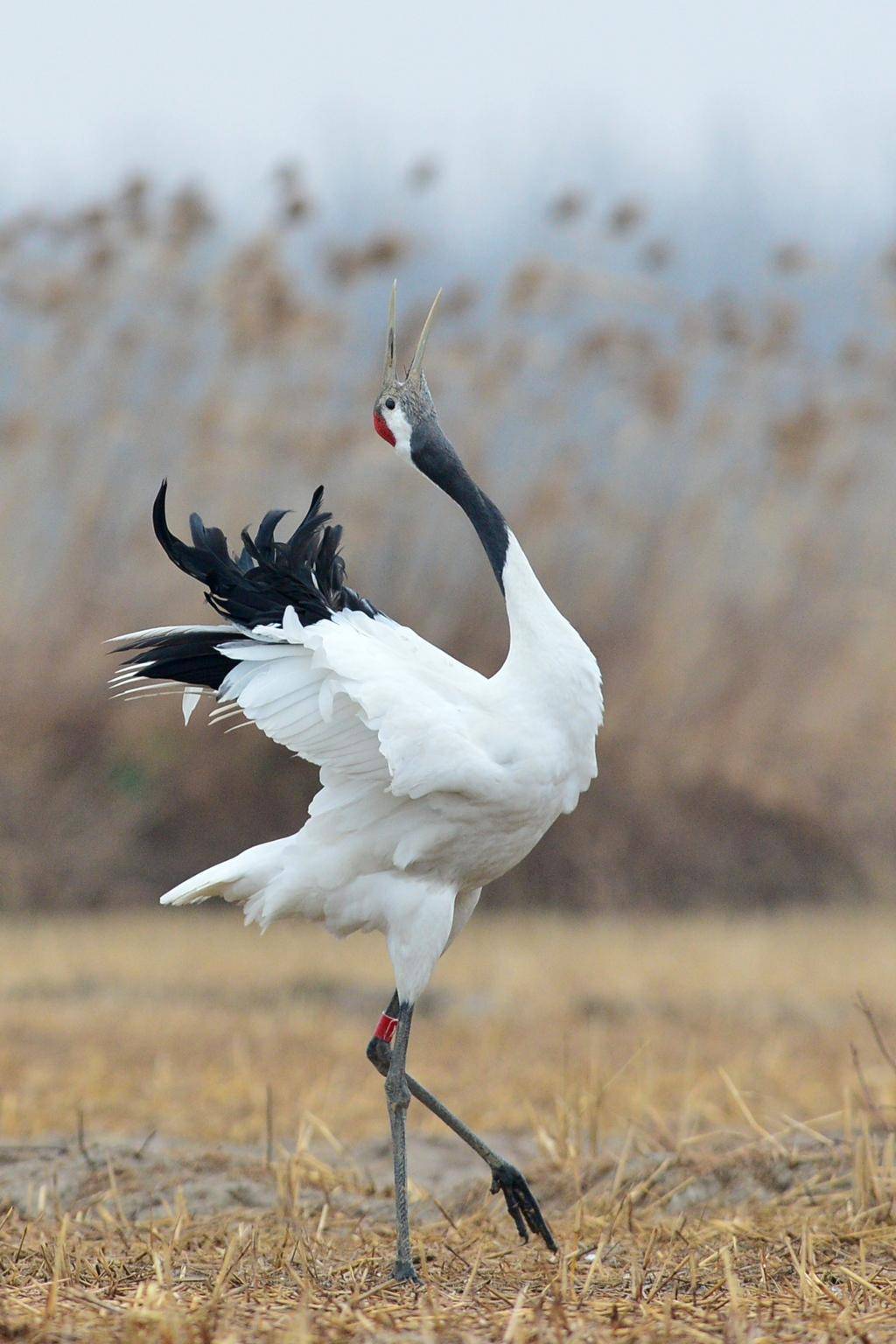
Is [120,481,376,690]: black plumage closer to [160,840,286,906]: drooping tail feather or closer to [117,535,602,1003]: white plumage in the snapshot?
[117,535,602,1003]: white plumage

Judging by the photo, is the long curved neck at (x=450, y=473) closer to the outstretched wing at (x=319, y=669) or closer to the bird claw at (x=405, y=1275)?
the outstretched wing at (x=319, y=669)

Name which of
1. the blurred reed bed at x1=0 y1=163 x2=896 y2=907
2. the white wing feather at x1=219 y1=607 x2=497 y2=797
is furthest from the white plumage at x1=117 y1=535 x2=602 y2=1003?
the blurred reed bed at x1=0 y1=163 x2=896 y2=907

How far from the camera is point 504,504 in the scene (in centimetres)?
920

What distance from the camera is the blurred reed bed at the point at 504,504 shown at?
8.86m

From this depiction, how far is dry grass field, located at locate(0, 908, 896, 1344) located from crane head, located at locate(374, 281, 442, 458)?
175cm

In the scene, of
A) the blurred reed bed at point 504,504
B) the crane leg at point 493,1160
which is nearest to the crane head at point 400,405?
the crane leg at point 493,1160

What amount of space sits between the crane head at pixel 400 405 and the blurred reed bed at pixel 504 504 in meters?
4.47

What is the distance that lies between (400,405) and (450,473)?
215 mm

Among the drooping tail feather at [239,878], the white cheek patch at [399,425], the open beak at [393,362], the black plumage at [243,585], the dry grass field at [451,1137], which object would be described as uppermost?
the open beak at [393,362]

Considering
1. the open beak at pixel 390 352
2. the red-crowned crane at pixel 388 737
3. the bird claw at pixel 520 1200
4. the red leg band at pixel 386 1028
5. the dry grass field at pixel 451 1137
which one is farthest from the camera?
the open beak at pixel 390 352

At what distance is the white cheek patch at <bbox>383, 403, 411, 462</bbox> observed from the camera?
163 inches

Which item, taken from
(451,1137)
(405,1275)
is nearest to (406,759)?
(405,1275)

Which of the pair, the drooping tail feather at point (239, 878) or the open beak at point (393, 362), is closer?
the drooping tail feather at point (239, 878)

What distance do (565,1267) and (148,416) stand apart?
22.4ft
